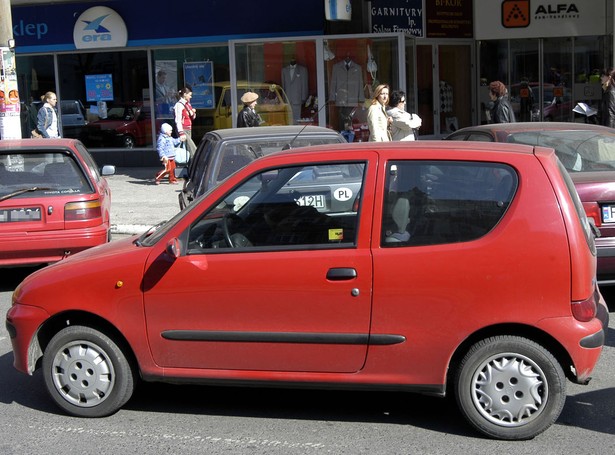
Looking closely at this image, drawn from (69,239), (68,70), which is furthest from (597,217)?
(68,70)

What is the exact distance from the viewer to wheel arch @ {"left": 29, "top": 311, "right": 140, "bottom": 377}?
531cm

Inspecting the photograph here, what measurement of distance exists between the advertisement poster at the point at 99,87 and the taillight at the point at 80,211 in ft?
36.8

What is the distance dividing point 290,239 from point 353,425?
1.16 meters

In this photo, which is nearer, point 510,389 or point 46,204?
point 510,389

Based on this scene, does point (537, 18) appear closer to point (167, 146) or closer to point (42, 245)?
point (167, 146)

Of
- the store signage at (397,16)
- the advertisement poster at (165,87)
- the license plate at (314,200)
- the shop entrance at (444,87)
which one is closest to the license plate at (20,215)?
the license plate at (314,200)

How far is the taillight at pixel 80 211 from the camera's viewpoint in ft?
28.5

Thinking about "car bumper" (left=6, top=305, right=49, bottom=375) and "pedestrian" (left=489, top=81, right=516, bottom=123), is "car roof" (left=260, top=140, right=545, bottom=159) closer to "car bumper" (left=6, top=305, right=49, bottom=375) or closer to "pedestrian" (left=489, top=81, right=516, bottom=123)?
"car bumper" (left=6, top=305, right=49, bottom=375)

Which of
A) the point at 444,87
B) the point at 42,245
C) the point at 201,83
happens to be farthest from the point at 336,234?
the point at 444,87

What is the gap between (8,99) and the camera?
12789 millimetres

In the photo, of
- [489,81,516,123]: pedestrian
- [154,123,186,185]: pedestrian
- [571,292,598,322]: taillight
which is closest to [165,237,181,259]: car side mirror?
[571,292,598,322]: taillight

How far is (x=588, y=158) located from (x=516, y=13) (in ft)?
40.9

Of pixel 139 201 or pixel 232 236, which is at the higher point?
pixel 232 236

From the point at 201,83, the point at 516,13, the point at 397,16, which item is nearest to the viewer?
the point at 397,16
